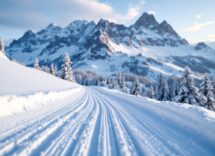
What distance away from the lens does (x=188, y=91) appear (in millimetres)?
34812

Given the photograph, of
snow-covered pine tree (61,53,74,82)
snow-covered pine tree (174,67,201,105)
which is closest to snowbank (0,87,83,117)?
snow-covered pine tree (174,67,201,105)

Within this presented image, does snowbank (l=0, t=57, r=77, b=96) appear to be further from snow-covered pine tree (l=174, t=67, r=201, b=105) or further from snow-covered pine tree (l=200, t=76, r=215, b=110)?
snow-covered pine tree (l=200, t=76, r=215, b=110)

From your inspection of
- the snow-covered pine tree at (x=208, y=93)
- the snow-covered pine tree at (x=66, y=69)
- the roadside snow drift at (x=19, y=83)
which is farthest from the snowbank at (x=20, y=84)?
the snow-covered pine tree at (x=66, y=69)

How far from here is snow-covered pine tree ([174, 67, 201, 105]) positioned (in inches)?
1352

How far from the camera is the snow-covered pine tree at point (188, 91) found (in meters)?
34.3

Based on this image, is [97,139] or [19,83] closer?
[97,139]

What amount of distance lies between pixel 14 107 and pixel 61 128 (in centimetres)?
284

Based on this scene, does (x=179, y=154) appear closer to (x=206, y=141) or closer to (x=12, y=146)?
(x=206, y=141)

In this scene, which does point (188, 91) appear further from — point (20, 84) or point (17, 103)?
point (17, 103)

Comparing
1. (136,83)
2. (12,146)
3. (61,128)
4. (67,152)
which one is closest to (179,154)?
(67,152)

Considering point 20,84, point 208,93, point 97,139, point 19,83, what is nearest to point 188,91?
point 208,93

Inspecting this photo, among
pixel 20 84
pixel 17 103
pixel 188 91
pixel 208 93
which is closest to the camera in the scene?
pixel 17 103

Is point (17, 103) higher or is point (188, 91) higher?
point (188, 91)

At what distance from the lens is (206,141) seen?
8164mm
